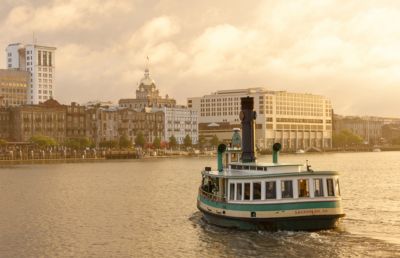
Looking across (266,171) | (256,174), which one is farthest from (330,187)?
(256,174)

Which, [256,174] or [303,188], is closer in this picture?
[303,188]

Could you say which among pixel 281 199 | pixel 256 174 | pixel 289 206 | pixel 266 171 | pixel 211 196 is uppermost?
pixel 266 171

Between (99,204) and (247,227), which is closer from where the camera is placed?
(247,227)

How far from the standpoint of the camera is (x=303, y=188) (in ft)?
134

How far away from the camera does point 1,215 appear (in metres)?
59.3

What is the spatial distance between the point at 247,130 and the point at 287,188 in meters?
8.06

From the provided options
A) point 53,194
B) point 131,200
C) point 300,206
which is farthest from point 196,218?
point 53,194

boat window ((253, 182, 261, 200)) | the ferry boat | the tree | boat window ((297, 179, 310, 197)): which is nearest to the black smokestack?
the ferry boat

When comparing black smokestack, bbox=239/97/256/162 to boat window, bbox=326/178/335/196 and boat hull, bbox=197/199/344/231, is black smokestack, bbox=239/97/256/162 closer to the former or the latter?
boat hull, bbox=197/199/344/231

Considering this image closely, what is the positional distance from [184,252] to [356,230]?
11.3m

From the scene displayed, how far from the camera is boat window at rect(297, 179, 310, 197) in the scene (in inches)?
1602

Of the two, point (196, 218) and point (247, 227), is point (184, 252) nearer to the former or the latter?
point (247, 227)

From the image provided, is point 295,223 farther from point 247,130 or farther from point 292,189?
point 247,130

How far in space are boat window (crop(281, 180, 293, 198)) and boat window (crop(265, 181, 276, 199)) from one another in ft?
1.71
